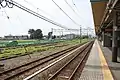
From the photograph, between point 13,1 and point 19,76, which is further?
point 19,76

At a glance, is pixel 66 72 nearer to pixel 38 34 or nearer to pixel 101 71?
pixel 101 71

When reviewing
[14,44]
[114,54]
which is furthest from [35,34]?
[114,54]

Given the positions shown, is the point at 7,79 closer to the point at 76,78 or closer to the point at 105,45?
the point at 76,78

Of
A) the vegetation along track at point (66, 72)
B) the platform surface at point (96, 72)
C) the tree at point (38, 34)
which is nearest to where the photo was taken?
the platform surface at point (96, 72)

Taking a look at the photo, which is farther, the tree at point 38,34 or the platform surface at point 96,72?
the tree at point 38,34

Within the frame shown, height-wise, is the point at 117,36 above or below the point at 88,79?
above

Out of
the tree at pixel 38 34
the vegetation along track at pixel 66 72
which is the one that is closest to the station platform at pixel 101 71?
the vegetation along track at pixel 66 72

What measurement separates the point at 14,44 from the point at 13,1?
43942 mm

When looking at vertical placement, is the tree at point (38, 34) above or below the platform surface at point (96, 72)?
above

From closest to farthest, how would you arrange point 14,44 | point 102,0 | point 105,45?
point 102,0, point 105,45, point 14,44

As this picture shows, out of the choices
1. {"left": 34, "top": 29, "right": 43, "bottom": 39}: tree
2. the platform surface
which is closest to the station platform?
the platform surface

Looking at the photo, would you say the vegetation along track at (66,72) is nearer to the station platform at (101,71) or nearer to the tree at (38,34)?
the station platform at (101,71)

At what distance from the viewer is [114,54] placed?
58.3 feet

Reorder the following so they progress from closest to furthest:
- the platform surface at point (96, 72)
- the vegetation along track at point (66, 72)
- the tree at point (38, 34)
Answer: the platform surface at point (96, 72) → the vegetation along track at point (66, 72) → the tree at point (38, 34)
